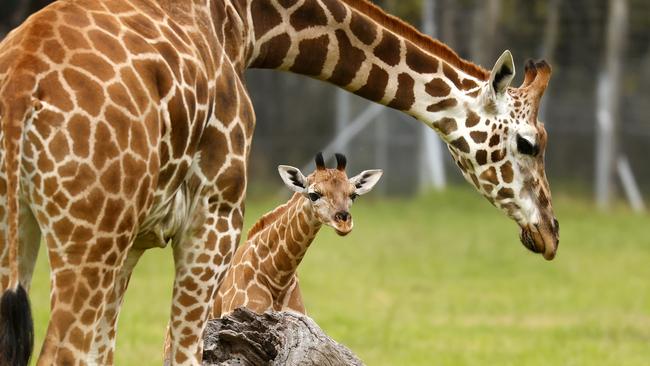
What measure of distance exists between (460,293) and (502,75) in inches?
372

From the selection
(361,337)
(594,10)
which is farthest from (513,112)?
(594,10)

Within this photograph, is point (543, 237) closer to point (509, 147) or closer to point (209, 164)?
point (509, 147)

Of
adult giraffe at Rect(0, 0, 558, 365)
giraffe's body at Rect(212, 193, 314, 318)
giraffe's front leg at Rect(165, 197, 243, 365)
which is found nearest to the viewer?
adult giraffe at Rect(0, 0, 558, 365)

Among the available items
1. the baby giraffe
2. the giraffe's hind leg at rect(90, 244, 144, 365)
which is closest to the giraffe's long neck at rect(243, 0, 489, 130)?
the giraffe's hind leg at rect(90, 244, 144, 365)

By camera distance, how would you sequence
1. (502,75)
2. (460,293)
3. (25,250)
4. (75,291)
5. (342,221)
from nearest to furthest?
(75,291)
(25,250)
(502,75)
(342,221)
(460,293)

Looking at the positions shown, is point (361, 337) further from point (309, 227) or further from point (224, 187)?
point (224, 187)

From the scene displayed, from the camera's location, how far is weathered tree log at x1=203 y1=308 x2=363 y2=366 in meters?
7.48

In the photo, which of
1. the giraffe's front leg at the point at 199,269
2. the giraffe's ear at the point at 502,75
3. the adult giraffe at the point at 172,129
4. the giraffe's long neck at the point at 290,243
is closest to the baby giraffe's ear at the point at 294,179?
the giraffe's long neck at the point at 290,243

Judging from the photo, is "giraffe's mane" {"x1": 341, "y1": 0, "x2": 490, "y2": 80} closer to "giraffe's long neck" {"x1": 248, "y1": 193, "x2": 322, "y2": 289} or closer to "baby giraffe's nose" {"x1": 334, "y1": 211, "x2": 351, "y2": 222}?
"baby giraffe's nose" {"x1": 334, "y1": 211, "x2": 351, "y2": 222}

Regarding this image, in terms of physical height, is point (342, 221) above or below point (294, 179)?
below

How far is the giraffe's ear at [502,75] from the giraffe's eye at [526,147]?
293 mm

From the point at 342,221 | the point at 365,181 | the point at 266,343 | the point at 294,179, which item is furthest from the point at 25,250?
the point at 365,181

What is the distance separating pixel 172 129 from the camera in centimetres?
596

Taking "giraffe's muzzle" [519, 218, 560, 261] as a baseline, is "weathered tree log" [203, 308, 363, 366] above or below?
below
